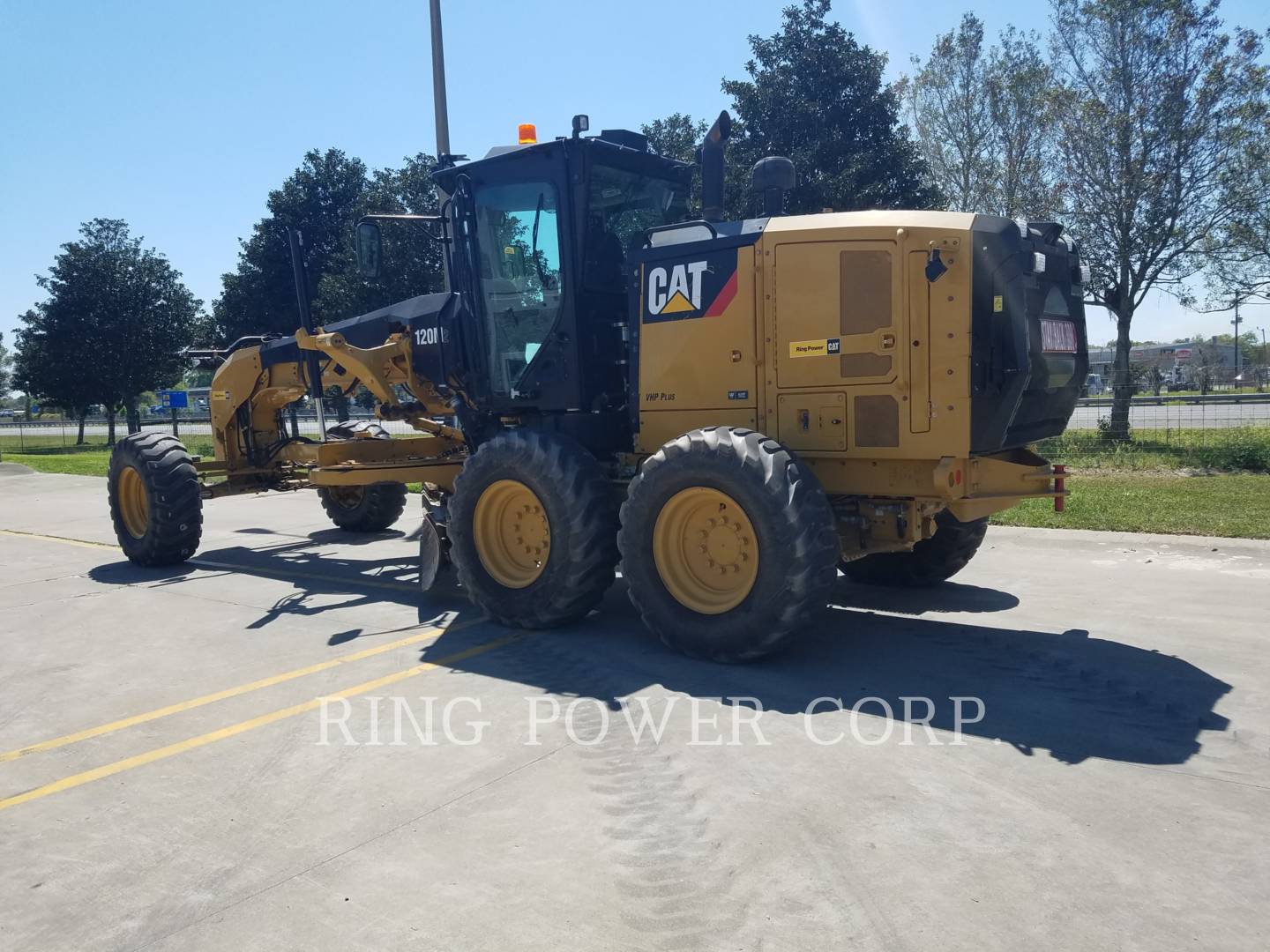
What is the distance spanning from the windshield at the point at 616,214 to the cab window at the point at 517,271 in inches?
11.2

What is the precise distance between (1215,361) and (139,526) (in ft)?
249

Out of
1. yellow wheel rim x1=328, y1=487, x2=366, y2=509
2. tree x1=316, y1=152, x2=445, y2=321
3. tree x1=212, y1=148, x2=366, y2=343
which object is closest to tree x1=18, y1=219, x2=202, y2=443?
tree x1=212, y1=148, x2=366, y2=343

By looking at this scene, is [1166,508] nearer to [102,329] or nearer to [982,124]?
[982,124]

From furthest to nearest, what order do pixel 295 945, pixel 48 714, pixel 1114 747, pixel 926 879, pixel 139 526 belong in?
1. pixel 139 526
2. pixel 48 714
3. pixel 1114 747
4. pixel 926 879
5. pixel 295 945

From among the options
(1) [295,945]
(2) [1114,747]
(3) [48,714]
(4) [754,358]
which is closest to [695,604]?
(4) [754,358]

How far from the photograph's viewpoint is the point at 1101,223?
19.4m

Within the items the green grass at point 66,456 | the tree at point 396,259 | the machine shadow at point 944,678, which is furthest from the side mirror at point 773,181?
the tree at point 396,259

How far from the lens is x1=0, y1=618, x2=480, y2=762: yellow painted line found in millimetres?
4918

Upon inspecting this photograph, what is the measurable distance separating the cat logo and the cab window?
3.27 feet

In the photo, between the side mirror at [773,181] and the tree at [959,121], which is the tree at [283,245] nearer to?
the tree at [959,121]

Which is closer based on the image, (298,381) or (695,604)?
(695,604)

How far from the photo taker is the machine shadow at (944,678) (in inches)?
181

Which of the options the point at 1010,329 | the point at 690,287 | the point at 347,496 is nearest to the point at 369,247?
the point at 690,287

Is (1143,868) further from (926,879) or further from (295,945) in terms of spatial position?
(295,945)
